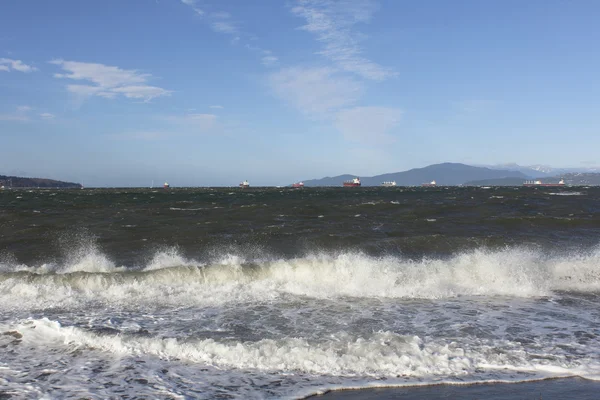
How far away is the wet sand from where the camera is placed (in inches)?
235

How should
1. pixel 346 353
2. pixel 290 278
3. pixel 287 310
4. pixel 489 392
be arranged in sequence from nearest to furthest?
pixel 489 392, pixel 346 353, pixel 287 310, pixel 290 278

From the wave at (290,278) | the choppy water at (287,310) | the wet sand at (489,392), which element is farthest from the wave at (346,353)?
the wave at (290,278)

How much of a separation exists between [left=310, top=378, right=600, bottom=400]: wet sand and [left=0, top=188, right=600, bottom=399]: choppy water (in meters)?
0.25

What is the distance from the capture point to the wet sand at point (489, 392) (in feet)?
19.6

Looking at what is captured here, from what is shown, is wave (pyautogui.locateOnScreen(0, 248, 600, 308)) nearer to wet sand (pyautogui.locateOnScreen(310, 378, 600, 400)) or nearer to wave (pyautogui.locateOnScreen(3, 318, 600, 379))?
wave (pyautogui.locateOnScreen(3, 318, 600, 379))

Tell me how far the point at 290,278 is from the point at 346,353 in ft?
21.1

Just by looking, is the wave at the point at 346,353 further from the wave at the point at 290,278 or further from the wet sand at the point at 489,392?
the wave at the point at 290,278

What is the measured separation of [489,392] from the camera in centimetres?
→ 612

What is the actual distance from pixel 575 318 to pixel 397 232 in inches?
483

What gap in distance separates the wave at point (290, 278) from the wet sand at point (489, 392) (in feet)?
18.7

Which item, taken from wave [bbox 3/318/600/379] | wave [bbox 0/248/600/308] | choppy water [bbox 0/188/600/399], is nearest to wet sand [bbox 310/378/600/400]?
choppy water [bbox 0/188/600/399]

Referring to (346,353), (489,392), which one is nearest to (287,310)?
(346,353)

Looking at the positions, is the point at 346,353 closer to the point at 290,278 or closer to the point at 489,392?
the point at 489,392

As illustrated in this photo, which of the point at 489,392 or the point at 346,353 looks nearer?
the point at 489,392
